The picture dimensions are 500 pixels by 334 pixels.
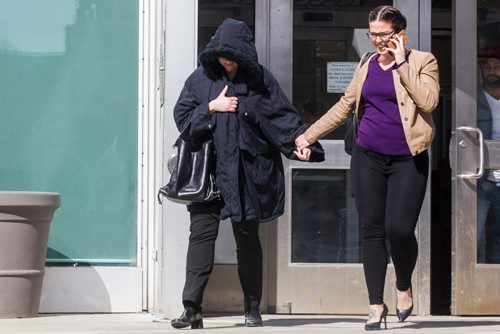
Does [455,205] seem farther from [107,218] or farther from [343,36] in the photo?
[107,218]

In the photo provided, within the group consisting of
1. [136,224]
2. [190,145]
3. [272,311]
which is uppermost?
[190,145]

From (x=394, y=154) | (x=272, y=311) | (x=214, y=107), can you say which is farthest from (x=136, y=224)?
(x=394, y=154)

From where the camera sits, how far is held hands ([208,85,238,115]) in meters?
6.72

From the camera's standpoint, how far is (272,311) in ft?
26.3

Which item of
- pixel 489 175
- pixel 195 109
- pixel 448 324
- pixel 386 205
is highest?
pixel 195 109

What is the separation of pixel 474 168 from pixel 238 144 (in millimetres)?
2023

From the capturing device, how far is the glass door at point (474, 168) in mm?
7992

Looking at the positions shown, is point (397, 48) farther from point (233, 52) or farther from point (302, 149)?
point (233, 52)

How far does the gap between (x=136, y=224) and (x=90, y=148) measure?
0.61 meters

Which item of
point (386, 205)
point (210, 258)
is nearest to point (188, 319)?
point (210, 258)

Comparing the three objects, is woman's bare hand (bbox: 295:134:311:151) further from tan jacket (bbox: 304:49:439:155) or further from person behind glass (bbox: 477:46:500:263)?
person behind glass (bbox: 477:46:500:263)

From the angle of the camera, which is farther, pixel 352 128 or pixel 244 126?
pixel 352 128

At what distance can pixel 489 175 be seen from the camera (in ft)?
26.6

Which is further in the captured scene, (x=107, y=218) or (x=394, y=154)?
(x=107, y=218)
